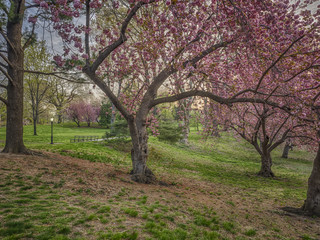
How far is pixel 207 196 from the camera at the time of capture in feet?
25.9

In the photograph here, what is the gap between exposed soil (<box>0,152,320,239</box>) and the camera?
5.56 m

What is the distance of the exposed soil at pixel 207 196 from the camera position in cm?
556

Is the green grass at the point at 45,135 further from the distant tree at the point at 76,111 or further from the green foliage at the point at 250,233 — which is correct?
the green foliage at the point at 250,233

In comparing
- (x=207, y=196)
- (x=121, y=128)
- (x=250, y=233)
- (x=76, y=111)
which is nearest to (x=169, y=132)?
(x=121, y=128)

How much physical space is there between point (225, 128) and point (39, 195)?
10.9m

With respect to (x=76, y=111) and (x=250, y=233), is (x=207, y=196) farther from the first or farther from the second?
(x=76, y=111)

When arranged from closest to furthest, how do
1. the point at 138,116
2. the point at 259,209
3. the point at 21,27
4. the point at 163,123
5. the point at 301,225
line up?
1. the point at 301,225
2. the point at 259,209
3. the point at 138,116
4. the point at 21,27
5. the point at 163,123

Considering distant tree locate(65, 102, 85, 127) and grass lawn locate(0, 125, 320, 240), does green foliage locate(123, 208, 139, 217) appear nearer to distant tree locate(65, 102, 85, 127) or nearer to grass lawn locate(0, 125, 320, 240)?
grass lawn locate(0, 125, 320, 240)

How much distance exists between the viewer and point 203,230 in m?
4.67

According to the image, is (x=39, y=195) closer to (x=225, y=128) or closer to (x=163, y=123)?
(x=225, y=128)

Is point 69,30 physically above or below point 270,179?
above

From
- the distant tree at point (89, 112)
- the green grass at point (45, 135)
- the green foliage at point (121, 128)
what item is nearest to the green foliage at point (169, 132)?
the green foliage at point (121, 128)

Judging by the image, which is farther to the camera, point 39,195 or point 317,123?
point 317,123

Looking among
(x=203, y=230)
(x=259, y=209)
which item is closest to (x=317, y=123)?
(x=259, y=209)
